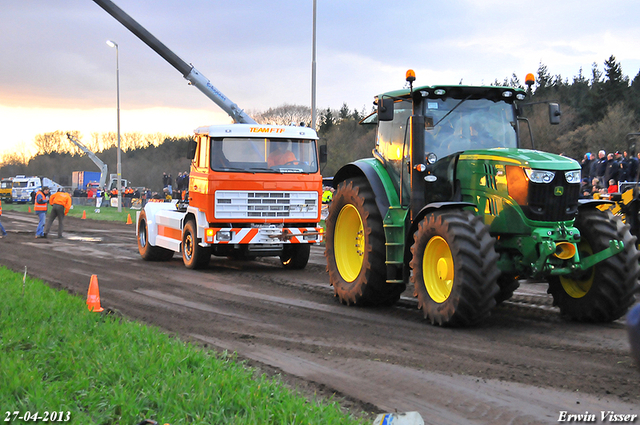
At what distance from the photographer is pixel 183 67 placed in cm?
1994

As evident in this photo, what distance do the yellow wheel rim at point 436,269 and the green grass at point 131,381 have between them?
2.68 m

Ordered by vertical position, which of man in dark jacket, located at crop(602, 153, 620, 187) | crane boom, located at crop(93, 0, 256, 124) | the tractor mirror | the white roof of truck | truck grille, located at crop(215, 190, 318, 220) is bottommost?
truck grille, located at crop(215, 190, 318, 220)

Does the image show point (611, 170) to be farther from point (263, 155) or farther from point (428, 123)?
point (428, 123)

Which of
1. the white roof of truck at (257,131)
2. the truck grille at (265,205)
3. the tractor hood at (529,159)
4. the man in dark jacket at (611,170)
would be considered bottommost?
the truck grille at (265,205)

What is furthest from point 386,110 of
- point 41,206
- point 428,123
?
point 41,206

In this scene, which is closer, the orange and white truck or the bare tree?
the orange and white truck

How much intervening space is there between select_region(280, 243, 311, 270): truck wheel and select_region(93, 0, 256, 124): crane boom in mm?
7064

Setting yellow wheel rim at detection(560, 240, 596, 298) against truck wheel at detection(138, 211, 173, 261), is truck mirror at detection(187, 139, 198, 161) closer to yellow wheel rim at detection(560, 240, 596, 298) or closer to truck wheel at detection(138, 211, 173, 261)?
truck wheel at detection(138, 211, 173, 261)

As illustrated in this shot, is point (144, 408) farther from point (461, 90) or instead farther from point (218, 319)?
point (461, 90)

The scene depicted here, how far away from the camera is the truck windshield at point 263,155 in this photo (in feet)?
42.2

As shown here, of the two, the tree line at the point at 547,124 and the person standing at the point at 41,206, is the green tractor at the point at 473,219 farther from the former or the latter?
the person standing at the point at 41,206

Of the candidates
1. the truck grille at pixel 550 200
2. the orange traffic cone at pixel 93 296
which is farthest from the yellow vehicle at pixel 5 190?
the truck grille at pixel 550 200

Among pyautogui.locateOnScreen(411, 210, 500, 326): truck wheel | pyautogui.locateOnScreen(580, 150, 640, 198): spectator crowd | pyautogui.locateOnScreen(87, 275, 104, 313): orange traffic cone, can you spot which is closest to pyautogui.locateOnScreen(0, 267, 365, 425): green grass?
pyautogui.locateOnScreen(87, 275, 104, 313): orange traffic cone

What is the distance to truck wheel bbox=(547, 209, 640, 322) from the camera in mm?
7215
